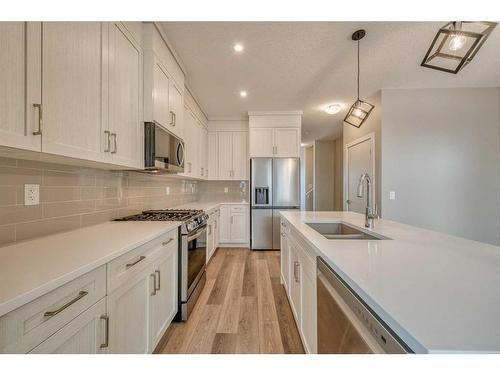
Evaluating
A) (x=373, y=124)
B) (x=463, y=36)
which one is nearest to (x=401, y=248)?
(x=463, y=36)

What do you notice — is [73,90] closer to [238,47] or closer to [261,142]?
[238,47]

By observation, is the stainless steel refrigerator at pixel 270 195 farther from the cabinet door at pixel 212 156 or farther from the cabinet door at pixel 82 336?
the cabinet door at pixel 82 336

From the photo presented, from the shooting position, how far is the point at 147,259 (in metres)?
1.34

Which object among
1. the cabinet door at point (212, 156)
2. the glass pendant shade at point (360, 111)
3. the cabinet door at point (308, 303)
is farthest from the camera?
the cabinet door at point (212, 156)

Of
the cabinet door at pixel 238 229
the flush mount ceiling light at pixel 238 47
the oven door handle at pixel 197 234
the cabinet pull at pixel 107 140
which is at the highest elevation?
the flush mount ceiling light at pixel 238 47

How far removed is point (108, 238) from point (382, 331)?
4.34 ft

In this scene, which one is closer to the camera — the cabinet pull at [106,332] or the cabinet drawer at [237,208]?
the cabinet pull at [106,332]

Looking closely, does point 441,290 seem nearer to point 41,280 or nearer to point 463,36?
point 41,280

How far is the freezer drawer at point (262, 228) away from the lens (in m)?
4.13

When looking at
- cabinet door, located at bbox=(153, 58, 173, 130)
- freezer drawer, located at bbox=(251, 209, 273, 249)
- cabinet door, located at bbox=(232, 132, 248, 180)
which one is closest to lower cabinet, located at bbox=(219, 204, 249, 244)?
freezer drawer, located at bbox=(251, 209, 273, 249)

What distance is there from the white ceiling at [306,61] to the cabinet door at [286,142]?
0.54 meters

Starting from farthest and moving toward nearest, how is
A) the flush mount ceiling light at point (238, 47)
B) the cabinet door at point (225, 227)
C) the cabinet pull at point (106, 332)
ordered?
1. the cabinet door at point (225, 227)
2. the flush mount ceiling light at point (238, 47)
3. the cabinet pull at point (106, 332)

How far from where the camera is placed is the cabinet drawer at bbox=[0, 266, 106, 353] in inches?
22.8

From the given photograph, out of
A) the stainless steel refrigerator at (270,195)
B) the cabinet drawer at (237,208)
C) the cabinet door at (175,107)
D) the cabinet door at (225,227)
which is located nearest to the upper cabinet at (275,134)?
the stainless steel refrigerator at (270,195)
